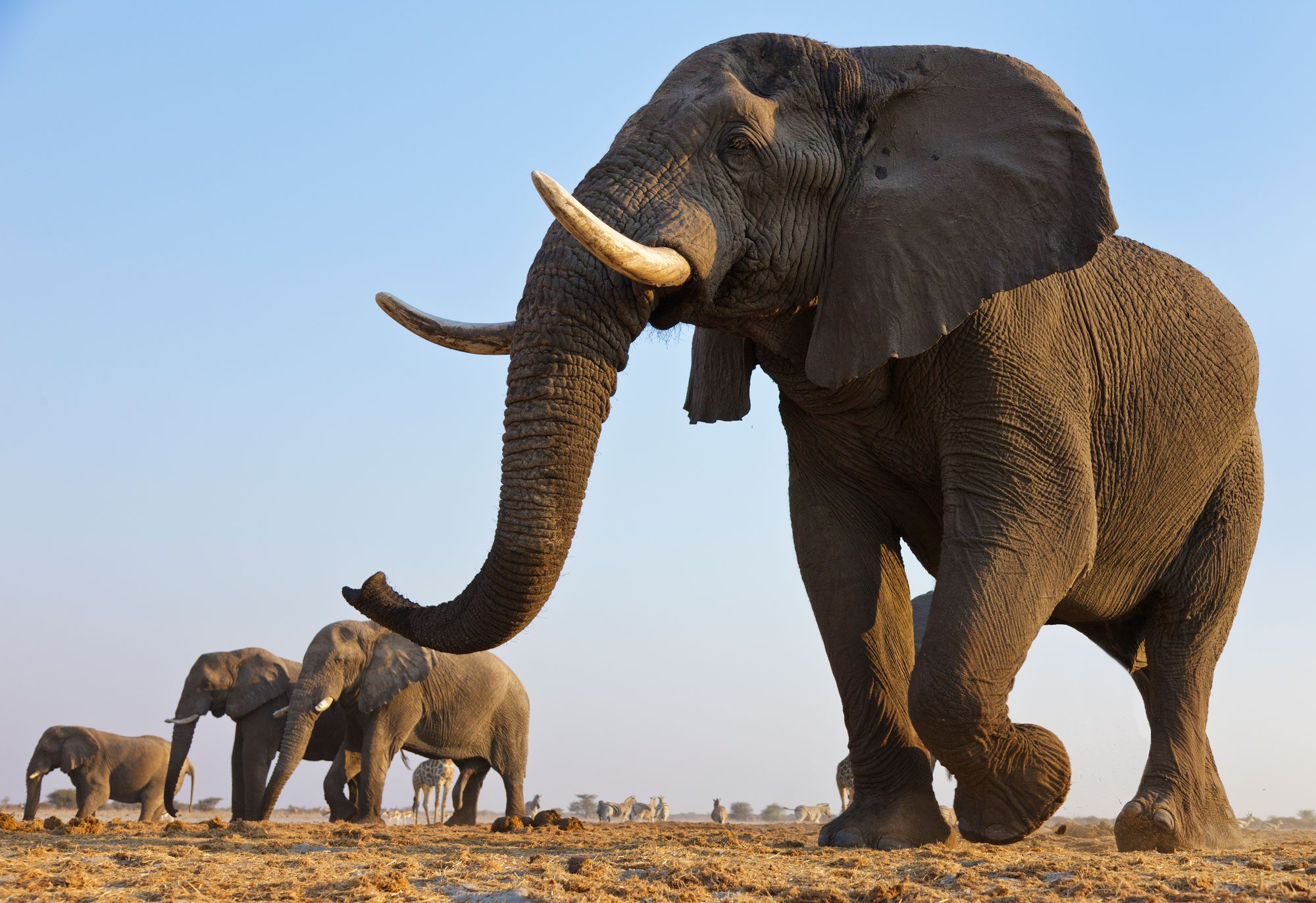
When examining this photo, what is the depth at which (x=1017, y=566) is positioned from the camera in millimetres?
6141

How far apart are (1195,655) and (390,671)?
504 inches

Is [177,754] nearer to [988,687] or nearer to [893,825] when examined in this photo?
[893,825]

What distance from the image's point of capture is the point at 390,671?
18.6 meters

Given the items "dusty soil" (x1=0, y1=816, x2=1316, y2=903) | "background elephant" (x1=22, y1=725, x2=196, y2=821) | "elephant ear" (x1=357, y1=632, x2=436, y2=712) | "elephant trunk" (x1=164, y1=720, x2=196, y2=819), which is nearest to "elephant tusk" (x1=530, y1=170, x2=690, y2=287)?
"dusty soil" (x1=0, y1=816, x2=1316, y2=903)

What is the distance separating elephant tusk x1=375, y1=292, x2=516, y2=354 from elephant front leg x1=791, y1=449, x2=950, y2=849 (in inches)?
80.1

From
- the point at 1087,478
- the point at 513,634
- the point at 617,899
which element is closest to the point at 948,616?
the point at 1087,478

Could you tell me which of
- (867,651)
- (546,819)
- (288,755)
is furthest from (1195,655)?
(288,755)

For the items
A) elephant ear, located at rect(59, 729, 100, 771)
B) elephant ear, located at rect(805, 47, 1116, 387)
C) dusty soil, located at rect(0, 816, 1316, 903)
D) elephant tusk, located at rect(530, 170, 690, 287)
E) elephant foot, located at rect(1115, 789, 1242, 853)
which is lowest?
dusty soil, located at rect(0, 816, 1316, 903)

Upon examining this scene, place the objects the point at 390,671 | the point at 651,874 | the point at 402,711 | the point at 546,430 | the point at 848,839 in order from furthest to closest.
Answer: the point at 402,711, the point at 390,671, the point at 848,839, the point at 546,430, the point at 651,874

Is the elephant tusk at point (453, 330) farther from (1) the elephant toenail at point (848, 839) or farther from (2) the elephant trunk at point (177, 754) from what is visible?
(2) the elephant trunk at point (177, 754)

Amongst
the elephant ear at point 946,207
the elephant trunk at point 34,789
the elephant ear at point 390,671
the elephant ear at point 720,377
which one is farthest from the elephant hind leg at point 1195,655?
the elephant trunk at point 34,789

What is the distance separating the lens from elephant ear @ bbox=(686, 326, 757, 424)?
727cm

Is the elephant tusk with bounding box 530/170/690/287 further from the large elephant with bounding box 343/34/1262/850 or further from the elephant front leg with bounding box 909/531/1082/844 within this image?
the elephant front leg with bounding box 909/531/1082/844

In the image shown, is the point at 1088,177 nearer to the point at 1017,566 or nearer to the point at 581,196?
the point at 1017,566
